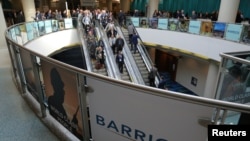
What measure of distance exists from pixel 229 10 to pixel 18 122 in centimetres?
1280

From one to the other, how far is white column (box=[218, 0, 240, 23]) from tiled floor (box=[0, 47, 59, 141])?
40.3 ft

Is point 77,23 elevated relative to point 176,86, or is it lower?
elevated

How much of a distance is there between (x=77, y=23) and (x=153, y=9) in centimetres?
808

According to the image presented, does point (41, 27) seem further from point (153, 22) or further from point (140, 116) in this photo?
point (140, 116)

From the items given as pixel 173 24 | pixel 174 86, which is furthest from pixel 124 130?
pixel 174 86

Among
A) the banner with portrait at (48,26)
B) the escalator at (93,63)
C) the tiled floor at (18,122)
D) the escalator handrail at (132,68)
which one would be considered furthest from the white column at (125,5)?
the tiled floor at (18,122)

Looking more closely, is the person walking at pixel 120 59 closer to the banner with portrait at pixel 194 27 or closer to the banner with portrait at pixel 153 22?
the banner with portrait at pixel 194 27

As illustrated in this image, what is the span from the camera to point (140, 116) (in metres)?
1.58

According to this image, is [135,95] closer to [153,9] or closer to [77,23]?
[77,23]

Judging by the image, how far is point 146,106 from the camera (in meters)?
1.49

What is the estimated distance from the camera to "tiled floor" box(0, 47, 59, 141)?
8.17 feet

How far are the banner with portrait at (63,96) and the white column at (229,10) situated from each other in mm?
12443

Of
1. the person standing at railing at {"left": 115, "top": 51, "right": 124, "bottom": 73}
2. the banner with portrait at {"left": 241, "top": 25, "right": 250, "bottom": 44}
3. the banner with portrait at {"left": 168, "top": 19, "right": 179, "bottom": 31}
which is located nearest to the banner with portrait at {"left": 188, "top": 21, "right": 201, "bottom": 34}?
the banner with portrait at {"left": 168, "top": 19, "right": 179, "bottom": 31}

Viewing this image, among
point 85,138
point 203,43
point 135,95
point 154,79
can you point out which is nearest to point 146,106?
point 135,95
